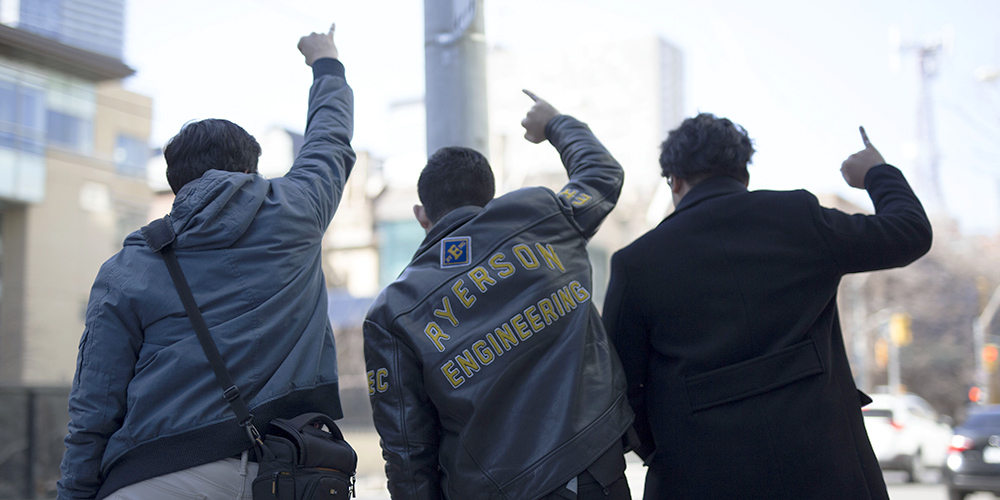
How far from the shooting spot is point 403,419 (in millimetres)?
2412

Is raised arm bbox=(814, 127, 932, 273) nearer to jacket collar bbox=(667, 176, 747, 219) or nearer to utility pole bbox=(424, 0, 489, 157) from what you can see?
jacket collar bbox=(667, 176, 747, 219)

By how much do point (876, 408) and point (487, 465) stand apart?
56.4 ft

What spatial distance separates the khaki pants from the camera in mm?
2209

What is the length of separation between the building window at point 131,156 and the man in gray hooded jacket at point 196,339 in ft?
59.8

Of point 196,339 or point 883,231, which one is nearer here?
point 196,339

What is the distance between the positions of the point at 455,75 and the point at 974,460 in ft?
36.0

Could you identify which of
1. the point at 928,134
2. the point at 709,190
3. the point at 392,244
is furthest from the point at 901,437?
the point at 928,134

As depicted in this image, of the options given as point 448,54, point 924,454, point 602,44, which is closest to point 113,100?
point 448,54

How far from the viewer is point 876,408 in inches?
687

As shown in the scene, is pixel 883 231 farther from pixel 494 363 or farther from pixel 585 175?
pixel 494 363

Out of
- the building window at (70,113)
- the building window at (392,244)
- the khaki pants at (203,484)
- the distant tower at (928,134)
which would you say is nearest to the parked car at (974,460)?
the khaki pants at (203,484)

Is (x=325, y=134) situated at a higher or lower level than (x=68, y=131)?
lower

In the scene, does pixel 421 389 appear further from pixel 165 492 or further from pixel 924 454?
pixel 924 454

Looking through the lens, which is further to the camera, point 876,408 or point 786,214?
point 876,408
